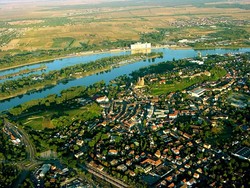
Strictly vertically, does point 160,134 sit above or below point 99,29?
below

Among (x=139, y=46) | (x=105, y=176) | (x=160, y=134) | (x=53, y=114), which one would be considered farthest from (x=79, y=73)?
(x=105, y=176)

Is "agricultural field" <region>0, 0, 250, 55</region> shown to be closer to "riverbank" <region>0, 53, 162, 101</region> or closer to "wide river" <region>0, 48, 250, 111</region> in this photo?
"wide river" <region>0, 48, 250, 111</region>

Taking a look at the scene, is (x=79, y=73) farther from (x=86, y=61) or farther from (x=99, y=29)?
(x=99, y=29)

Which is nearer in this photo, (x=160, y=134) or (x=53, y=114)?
(x=160, y=134)

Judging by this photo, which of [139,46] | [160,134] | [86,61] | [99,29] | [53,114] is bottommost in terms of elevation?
[86,61]

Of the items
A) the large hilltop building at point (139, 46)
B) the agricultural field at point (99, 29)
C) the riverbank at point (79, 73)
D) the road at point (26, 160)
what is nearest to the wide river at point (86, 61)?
the riverbank at point (79, 73)

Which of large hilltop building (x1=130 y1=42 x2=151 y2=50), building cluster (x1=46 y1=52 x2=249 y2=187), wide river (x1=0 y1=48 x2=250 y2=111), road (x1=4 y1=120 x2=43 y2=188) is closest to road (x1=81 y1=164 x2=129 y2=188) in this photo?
building cluster (x1=46 y1=52 x2=249 y2=187)

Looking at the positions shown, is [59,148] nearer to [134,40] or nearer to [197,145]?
[197,145]

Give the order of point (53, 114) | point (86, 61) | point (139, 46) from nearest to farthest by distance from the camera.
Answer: point (53, 114)
point (86, 61)
point (139, 46)

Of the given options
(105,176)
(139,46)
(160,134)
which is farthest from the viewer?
(139,46)
